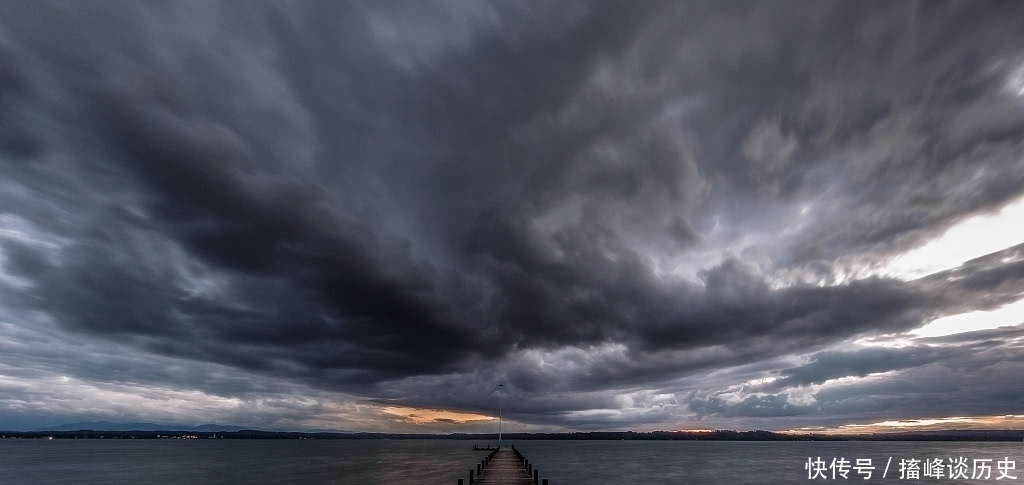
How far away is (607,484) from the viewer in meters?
61.2

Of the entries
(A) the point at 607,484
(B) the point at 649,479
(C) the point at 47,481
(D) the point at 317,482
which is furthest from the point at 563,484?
(C) the point at 47,481

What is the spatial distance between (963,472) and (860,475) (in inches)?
958

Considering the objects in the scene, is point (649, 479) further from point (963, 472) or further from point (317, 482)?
point (963, 472)

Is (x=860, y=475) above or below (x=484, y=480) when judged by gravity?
below

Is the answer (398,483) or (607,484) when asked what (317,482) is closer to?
(398,483)

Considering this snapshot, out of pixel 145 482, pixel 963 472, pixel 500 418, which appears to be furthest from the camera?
pixel 500 418

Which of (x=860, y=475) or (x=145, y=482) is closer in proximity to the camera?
(x=145, y=482)

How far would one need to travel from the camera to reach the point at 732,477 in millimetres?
71062

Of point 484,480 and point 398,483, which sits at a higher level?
point 484,480

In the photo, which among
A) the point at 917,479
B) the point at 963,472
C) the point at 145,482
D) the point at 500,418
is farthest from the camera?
the point at 500,418

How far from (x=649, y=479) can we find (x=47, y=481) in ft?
262

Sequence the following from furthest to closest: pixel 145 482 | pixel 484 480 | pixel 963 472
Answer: pixel 963 472 < pixel 145 482 < pixel 484 480

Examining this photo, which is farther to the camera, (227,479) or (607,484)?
(227,479)

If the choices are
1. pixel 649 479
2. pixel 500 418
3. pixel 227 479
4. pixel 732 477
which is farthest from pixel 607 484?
pixel 227 479
